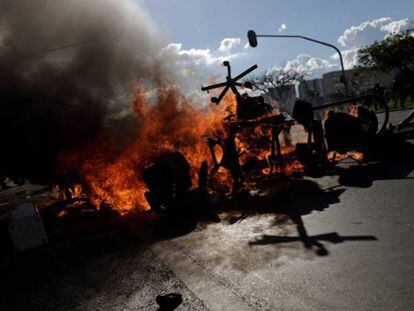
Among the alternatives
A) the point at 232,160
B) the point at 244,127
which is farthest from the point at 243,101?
the point at 232,160

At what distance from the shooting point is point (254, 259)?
5.12 m

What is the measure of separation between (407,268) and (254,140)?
8.45 metres

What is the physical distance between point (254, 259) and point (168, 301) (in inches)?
60.3

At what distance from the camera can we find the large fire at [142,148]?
10914 mm

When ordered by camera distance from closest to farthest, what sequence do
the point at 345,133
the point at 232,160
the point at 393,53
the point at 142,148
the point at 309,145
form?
the point at 232,160, the point at 345,133, the point at 309,145, the point at 142,148, the point at 393,53

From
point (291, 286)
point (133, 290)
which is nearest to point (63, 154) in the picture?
point (133, 290)

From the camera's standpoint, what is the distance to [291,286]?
4.11 m

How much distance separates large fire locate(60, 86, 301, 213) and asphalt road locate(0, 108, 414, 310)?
7.51 feet

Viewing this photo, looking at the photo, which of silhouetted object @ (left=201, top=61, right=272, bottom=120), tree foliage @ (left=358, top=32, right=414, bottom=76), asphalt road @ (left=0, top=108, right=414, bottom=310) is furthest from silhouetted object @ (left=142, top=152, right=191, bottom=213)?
tree foliage @ (left=358, top=32, right=414, bottom=76)

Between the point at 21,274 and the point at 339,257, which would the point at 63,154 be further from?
the point at 339,257

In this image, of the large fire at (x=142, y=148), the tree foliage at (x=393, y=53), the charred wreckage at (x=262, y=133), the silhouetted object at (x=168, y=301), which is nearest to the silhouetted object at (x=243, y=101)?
the charred wreckage at (x=262, y=133)

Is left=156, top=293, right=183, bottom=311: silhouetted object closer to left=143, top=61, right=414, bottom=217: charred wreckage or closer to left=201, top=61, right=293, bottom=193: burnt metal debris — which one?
left=143, top=61, right=414, bottom=217: charred wreckage

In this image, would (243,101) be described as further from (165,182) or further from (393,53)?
(393,53)

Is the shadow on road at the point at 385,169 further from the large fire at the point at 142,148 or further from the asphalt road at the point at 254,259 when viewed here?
the large fire at the point at 142,148
